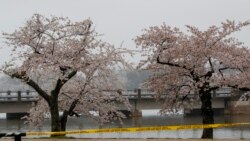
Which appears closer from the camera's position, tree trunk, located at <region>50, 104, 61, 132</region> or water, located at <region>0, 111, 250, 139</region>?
tree trunk, located at <region>50, 104, 61, 132</region>

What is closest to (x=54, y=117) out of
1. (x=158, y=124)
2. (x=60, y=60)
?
(x=60, y=60)

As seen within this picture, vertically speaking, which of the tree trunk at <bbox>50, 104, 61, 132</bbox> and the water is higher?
the tree trunk at <bbox>50, 104, 61, 132</bbox>

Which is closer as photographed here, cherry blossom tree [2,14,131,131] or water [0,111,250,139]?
cherry blossom tree [2,14,131,131]

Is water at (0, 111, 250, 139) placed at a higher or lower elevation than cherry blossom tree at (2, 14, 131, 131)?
lower

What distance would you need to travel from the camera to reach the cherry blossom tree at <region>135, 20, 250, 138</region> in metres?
26.1

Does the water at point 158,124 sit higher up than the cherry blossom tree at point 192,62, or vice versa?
the cherry blossom tree at point 192,62

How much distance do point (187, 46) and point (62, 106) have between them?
9.90m

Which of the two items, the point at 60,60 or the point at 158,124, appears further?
the point at 158,124

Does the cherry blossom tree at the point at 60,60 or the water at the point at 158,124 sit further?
the water at the point at 158,124

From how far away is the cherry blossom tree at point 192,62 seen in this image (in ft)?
85.8

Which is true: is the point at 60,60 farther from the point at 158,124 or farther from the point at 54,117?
the point at 158,124

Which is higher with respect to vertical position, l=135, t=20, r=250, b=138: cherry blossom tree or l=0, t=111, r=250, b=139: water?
l=135, t=20, r=250, b=138: cherry blossom tree

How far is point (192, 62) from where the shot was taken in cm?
2633

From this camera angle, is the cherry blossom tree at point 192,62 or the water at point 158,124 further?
the water at point 158,124
